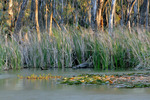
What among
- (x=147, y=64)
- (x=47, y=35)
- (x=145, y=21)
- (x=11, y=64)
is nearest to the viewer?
(x=147, y=64)

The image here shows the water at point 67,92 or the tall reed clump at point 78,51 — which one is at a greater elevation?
the tall reed clump at point 78,51

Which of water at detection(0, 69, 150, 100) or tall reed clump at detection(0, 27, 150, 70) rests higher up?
tall reed clump at detection(0, 27, 150, 70)

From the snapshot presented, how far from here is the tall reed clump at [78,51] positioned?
39.3 ft

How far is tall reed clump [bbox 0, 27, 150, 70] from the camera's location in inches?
472

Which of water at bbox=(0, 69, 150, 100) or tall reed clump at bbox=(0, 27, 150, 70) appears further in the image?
tall reed clump at bbox=(0, 27, 150, 70)

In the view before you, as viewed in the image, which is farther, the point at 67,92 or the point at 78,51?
the point at 78,51

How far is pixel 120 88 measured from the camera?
6855mm

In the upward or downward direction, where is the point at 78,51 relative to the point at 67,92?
upward

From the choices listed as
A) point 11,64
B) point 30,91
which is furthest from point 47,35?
point 30,91

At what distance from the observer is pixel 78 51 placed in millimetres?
12820

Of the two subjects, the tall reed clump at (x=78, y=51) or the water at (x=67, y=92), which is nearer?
the water at (x=67, y=92)

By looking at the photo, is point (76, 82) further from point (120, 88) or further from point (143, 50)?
point (143, 50)

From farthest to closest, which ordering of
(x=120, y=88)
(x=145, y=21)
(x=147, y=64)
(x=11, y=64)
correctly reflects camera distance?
(x=145, y=21), (x=11, y=64), (x=147, y=64), (x=120, y=88)

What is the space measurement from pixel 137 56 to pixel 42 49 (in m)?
3.54
